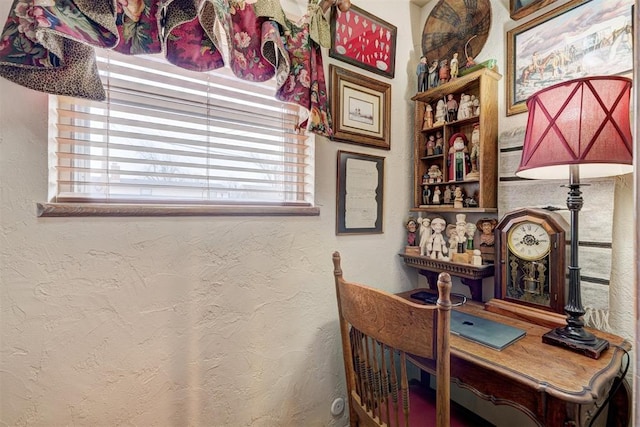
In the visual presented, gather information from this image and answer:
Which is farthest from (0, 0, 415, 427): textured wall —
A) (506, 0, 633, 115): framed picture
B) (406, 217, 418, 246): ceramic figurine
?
(506, 0, 633, 115): framed picture

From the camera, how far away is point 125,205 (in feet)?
3.04

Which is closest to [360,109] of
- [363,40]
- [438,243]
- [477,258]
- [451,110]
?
[363,40]

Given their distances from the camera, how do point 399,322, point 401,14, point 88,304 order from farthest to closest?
point 401,14, point 88,304, point 399,322

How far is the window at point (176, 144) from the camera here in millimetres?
916

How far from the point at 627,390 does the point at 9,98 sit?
6.99 feet

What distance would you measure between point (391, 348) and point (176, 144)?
1005 mm

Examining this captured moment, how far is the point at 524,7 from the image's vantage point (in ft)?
3.97

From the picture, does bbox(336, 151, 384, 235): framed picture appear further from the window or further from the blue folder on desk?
the blue folder on desk

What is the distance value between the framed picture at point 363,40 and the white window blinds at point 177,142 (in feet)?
1.38

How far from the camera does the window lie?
3.00 feet

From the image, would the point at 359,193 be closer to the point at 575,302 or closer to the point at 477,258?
the point at 477,258

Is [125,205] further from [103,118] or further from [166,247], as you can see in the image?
A: [103,118]

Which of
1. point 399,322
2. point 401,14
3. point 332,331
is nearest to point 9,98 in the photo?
point 399,322

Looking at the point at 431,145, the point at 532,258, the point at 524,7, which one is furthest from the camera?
the point at 431,145
